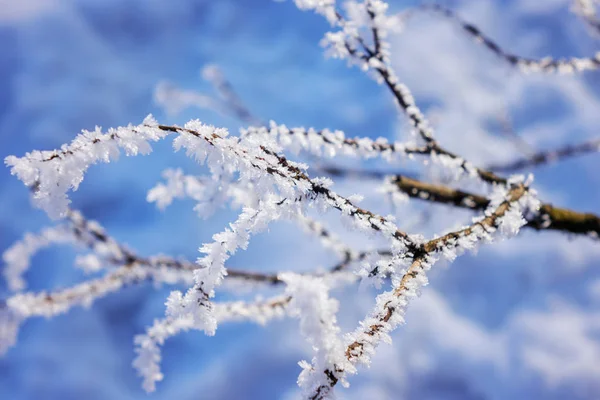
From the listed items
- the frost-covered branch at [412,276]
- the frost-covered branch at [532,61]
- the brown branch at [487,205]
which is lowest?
the frost-covered branch at [412,276]

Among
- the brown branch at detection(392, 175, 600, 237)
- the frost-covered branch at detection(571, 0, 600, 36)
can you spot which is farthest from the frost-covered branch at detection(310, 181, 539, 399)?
the frost-covered branch at detection(571, 0, 600, 36)

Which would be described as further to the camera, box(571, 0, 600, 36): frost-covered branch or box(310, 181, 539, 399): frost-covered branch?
box(571, 0, 600, 36): frost-covered branch

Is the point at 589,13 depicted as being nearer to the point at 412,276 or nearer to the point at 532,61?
the point at 532,61

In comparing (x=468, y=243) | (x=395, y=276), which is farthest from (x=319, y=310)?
(x=468, y=243)

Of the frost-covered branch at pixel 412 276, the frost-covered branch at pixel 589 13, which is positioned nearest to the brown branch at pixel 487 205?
the frost-covered branch at pixel 412 276

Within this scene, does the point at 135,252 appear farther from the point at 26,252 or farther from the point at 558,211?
the point at 558,211

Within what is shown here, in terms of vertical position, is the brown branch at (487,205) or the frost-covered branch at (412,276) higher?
the brown branch at (487,205)

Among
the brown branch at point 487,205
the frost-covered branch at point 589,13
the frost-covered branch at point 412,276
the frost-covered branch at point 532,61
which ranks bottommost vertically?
the frost-covered branch at point 412,276

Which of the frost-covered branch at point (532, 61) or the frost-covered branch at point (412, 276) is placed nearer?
the frost-covered branch at point (412, 276)

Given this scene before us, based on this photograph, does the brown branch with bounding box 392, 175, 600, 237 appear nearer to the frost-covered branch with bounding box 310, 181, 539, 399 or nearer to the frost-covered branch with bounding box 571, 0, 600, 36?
the frost-covered branch with bounding box 310, 181, 539, 399

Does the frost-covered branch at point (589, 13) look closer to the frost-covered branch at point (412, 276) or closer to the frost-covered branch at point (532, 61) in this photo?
the frost-covered branch at point (532, 61)

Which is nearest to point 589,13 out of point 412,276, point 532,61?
point 532,61

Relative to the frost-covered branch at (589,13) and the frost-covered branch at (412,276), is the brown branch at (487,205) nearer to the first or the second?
the frost-covered branch at (412,276)
